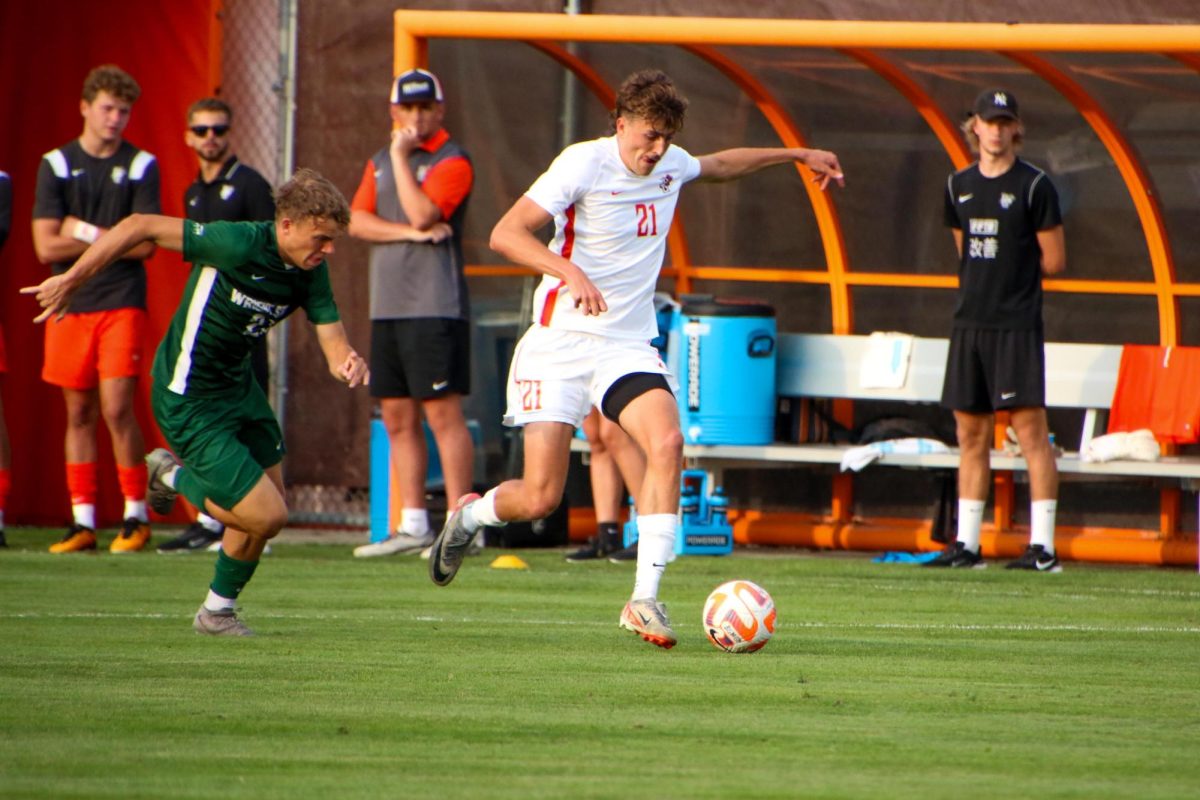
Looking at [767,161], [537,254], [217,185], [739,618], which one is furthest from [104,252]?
[217,185]

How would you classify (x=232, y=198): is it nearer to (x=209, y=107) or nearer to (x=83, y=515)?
(x=209, y=107)

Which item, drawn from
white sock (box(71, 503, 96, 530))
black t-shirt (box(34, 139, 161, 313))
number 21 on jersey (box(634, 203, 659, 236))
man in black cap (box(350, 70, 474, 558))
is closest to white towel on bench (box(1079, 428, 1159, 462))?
man in black cap (box(350, 70, 474, 558))

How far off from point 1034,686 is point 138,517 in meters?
6.97

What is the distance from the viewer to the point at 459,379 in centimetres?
1134

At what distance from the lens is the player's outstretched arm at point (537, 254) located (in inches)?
274

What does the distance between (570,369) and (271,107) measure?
6972 mm

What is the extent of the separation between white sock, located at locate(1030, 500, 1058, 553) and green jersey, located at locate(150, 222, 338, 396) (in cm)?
479

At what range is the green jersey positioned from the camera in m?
7.50

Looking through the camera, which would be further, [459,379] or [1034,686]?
[459,379]

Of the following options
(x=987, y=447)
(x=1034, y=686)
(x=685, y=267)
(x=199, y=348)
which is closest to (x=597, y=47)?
(x=685, y=267)

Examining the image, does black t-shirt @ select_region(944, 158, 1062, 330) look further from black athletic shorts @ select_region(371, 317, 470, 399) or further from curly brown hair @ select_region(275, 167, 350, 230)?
curly brown hair @ select_region(275, 167, 350, 230)

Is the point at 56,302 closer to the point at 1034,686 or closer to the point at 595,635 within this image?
the point at 595,635

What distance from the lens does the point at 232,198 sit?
11.3 metres

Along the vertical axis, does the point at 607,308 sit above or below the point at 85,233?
below
